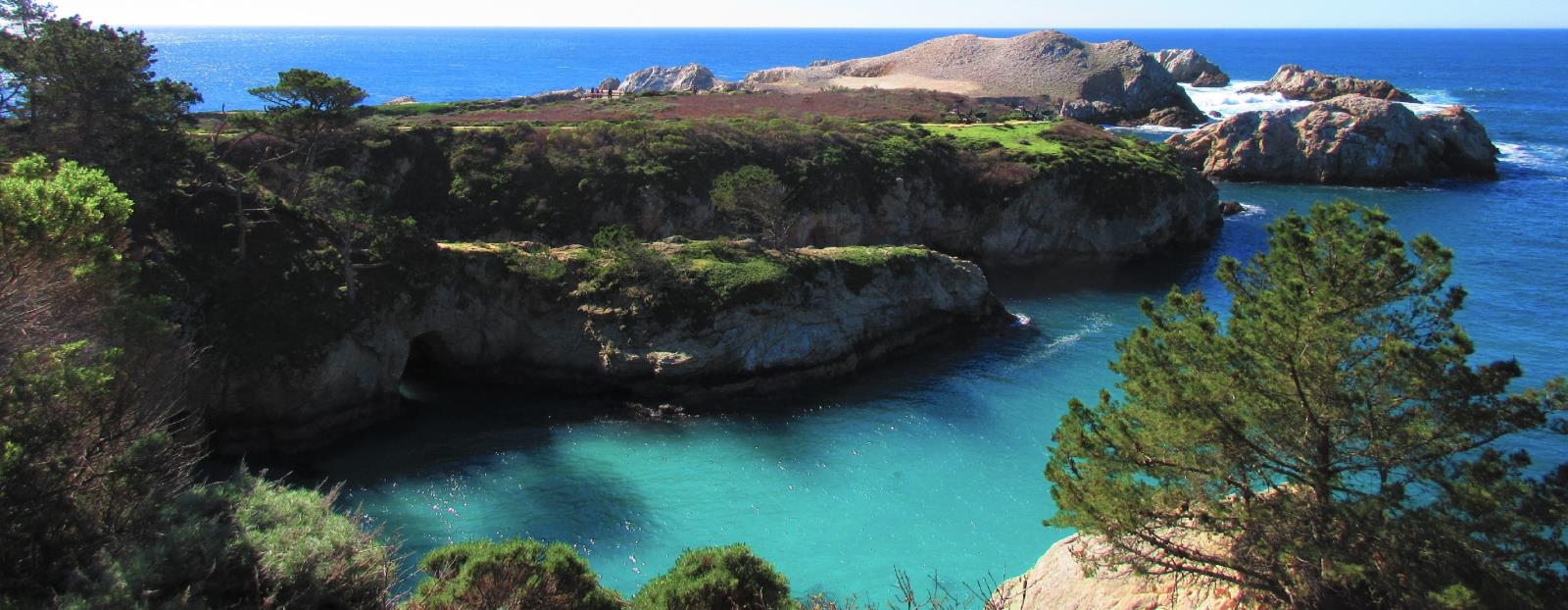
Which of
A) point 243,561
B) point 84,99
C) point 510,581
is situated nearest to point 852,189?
point 84,99

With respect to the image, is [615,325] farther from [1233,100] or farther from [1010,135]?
[1233,100]

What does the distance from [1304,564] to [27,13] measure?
40.8 meters

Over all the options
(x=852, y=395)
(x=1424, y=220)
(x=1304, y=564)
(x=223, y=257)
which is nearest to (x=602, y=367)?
(x=852, y=395)

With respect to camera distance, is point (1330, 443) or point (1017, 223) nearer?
point (1330, 443)

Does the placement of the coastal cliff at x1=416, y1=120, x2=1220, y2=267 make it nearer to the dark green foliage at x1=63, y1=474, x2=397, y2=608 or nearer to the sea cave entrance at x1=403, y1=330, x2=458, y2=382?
the sea cave entrance at x1=403, y1=330, x2=458, y2=382

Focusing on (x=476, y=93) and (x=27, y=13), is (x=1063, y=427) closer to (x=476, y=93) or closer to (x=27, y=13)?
(x=27, y=13)

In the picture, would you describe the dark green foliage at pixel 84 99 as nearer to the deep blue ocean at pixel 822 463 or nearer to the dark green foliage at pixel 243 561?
the deep blue ocean at pixel 822 463

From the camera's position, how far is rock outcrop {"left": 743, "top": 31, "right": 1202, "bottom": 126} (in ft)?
370

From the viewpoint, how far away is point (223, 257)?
1226 inches

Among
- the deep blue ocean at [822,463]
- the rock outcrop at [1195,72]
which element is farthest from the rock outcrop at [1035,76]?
the deep blue ocean at [822,463]

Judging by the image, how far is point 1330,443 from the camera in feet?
48.4

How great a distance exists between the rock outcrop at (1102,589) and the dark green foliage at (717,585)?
Result: 4.55 metres

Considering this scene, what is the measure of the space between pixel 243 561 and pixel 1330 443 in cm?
1860

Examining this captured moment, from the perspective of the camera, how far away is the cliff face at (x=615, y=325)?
111 feet
